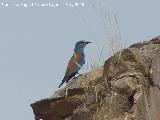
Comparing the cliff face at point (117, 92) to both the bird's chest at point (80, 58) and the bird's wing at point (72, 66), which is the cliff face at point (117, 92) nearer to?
the bird's wing at point (72, 66)

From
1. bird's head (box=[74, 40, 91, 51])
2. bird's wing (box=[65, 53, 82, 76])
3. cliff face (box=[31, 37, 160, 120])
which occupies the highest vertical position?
bird's head (box=[74, 40, 91, 51])

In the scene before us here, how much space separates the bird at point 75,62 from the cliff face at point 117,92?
781mm

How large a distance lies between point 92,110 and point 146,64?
54 centimetres

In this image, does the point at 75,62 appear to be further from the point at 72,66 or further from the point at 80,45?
the point at 80,45

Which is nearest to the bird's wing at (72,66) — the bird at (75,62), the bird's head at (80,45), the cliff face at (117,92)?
the bird at (75,62)

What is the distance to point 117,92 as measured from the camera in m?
3.09

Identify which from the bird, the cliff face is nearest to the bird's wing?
the bird

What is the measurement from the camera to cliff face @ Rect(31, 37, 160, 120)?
2.99 metres

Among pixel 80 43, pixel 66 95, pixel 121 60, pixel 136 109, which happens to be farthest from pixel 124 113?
pixel 80 43

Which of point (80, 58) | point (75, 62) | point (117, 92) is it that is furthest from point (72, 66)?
point (117, 92)

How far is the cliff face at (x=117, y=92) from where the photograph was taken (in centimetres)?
299

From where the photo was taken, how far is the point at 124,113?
2.96 m

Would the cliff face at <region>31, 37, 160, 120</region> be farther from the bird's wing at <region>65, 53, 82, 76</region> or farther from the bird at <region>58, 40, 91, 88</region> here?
the bird's wing at <region>65, 53, 82, 76</region>

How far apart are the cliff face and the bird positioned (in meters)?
0.78
